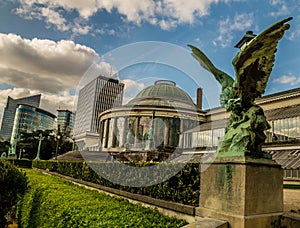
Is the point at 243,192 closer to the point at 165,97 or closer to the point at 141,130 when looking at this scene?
the point at 141,130

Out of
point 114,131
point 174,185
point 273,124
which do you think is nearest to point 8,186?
point 174,185

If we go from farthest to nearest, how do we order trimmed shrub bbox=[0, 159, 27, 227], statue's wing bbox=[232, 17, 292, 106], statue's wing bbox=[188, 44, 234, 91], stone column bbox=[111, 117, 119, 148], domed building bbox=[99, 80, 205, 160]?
stone column bbox=[111, 117, 119, 148]
domed building bbox=[99, 80, 205, 160]
trimmed shrub bbox=[0, 159, 27, 227]
statue's wing bbox=[188, 44, 234, 91]
statue's wing bbox=[232, 17, 292, 106]

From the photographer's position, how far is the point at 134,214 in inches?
206

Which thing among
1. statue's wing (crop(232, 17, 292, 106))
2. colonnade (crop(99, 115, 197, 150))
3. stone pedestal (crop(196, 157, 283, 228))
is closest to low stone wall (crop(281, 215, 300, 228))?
stone pedestal (crop(196, 157, 283, 228))

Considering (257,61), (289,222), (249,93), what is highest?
(257,61)

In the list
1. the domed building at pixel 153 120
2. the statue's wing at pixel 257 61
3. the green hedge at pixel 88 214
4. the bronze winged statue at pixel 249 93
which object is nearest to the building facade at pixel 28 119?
the domed building at pixel 153 120

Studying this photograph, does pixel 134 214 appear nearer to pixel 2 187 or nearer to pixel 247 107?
pixel 247 107

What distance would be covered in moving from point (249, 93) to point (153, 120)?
36.5 meters

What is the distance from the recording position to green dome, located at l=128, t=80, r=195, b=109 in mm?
43375

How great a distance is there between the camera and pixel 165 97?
4638cm

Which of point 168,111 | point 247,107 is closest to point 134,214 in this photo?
point 247,107

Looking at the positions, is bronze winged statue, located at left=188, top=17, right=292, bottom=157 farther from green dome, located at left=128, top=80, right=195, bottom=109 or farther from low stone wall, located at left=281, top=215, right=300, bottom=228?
green dome, located at left=128, top=80, right=195, bottom=109

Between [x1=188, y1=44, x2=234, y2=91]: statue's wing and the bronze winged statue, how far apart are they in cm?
11

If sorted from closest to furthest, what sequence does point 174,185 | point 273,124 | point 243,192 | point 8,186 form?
point 243,192
point 174,185
point 8,186
point 273,124
